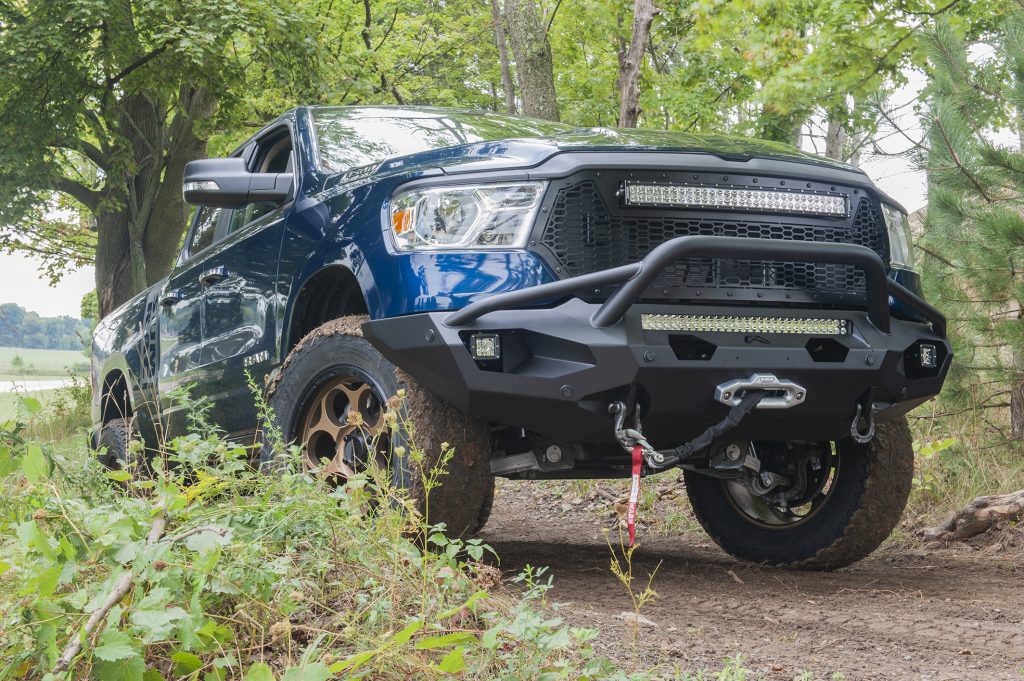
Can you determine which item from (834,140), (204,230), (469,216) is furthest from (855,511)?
(834,140)

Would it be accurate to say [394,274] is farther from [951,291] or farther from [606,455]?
[951,291]

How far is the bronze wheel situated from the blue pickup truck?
1cm

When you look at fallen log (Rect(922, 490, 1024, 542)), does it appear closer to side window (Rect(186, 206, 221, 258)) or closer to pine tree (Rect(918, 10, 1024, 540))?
pine tree (Rect(918, 10, 1024, 540))

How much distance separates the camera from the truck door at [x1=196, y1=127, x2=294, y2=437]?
457 centimetres

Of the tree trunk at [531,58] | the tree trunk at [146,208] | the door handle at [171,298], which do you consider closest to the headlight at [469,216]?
the door handle at [171,298]

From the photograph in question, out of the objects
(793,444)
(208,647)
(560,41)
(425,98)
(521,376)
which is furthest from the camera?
(560,41)

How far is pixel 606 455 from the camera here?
4055mm

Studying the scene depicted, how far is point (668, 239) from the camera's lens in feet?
11.9

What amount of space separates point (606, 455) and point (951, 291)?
124 inches

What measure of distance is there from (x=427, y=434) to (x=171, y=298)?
269 centimetres

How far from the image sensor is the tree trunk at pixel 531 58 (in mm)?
11359

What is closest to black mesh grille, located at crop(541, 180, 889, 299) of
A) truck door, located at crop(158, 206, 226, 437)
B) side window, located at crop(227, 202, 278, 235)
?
side window, located at crop(227, 202, 278, 235)

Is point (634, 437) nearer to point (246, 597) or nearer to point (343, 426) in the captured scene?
point (343, 426)

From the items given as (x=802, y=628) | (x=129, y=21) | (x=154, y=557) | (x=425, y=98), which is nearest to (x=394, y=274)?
(x=154, y=557)
